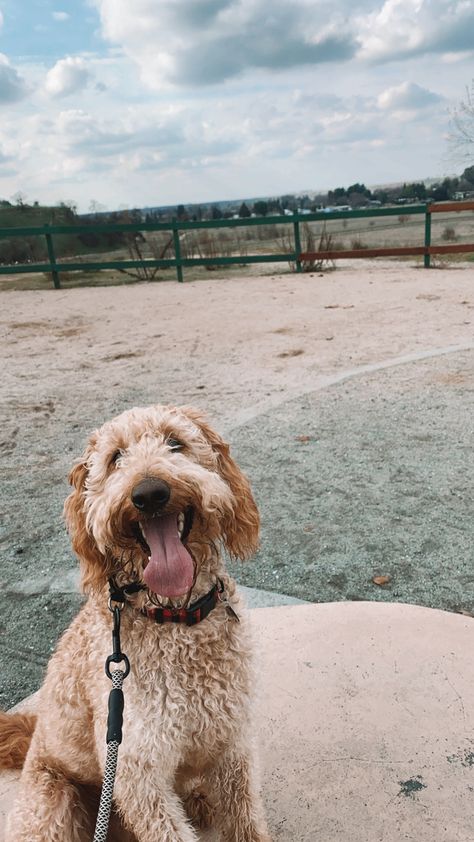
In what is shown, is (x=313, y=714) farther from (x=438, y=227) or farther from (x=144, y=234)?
(x=438, y=227)

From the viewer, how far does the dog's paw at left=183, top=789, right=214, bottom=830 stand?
2.41 metres

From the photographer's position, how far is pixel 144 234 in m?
20.7

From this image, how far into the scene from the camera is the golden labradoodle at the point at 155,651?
1977 millimetres

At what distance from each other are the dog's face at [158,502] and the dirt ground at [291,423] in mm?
1651

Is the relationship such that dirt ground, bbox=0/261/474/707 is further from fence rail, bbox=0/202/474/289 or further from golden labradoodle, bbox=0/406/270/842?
fence rail, bbox=0/202/474/289

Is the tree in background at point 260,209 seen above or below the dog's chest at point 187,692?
above

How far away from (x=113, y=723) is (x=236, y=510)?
30.6 inches

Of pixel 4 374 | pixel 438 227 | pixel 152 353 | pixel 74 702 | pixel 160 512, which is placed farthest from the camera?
pixel 438 227

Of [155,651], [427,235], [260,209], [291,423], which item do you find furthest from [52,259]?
[155,651]

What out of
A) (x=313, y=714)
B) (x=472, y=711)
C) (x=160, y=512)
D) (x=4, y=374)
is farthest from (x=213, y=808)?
(x=4, y=374)

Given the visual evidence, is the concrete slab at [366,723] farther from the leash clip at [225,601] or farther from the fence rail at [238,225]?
the fence rail at [238,225]

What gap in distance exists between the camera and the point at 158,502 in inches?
74.9

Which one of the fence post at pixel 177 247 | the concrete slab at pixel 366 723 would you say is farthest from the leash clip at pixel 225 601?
the fence post at pixel 177 247

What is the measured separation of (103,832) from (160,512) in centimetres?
91
